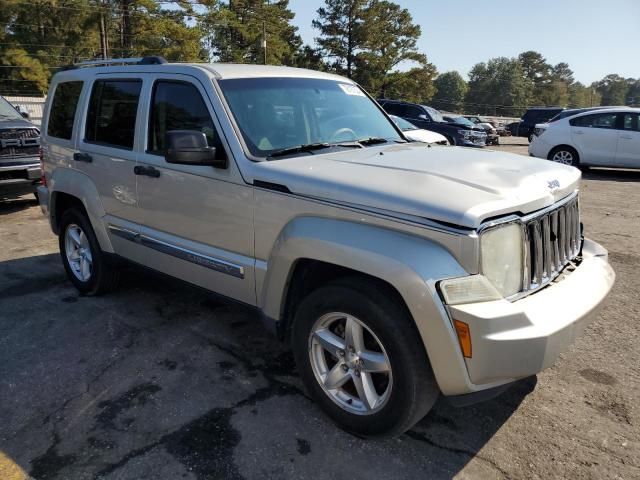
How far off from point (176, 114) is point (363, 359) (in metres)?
2.18

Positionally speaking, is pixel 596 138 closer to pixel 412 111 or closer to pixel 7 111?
pixel 412 111

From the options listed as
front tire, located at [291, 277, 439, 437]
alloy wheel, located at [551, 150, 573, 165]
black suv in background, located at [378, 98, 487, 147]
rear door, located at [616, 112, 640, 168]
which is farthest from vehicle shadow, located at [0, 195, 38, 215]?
rear door, located at [616, 112, 640, 168]

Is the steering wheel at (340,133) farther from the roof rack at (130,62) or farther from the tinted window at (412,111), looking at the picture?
the tinted window at (412,111)

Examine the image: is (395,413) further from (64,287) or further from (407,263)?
(64,287)

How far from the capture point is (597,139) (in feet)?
40.8

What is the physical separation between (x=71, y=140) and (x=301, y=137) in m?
2.35

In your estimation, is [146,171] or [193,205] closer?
[193,205]

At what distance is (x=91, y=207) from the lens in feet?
14.4

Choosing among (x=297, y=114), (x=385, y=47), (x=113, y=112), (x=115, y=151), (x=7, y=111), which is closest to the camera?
(x=297, y=114)

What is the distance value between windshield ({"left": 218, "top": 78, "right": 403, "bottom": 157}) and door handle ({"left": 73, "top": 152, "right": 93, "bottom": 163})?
159 centimetres

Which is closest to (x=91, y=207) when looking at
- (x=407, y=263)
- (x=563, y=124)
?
(x=407, y=263)

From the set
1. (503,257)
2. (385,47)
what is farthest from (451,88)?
(503,257)

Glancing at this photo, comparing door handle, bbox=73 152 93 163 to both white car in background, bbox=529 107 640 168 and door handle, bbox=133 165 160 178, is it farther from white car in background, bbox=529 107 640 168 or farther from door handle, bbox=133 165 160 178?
white car in background, bbox=529 107 640 168

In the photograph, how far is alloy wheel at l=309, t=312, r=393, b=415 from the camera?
8.63 ft
